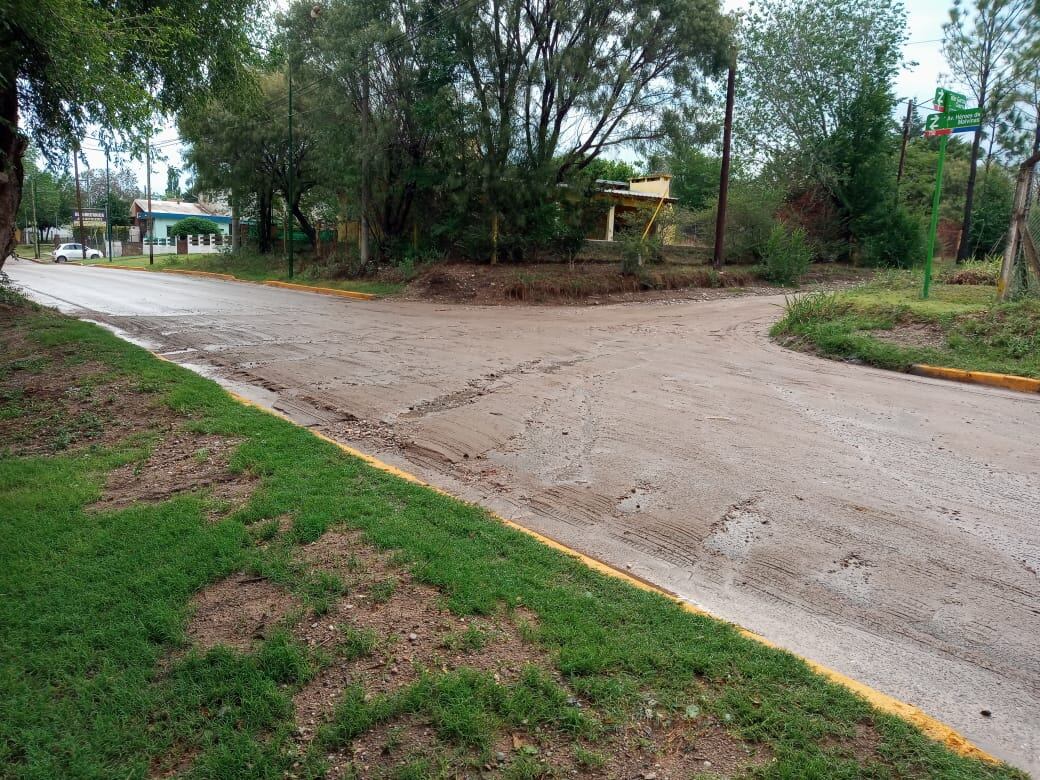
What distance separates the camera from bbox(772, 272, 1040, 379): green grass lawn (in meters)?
10.7

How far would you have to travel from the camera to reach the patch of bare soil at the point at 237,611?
3268mm

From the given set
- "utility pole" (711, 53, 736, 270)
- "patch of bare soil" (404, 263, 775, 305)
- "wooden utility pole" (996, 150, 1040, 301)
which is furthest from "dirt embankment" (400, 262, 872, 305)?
"wooden utility pole" (996, 150, 1040, 301)

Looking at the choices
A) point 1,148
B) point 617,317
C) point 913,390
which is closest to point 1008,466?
point 913,390

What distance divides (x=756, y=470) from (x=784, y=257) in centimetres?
2433

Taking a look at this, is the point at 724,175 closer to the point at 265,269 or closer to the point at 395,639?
the point at 265,269

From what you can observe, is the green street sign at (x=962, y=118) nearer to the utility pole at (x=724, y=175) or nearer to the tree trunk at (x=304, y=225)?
the utility pole at (x=724, y=175)

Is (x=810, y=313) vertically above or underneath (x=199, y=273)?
above

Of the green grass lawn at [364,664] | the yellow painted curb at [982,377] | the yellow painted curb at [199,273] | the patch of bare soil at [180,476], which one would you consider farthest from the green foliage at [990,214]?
the green grass lawn at [364,664]

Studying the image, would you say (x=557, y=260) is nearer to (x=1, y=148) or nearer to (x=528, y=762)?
(x=1, y=148)

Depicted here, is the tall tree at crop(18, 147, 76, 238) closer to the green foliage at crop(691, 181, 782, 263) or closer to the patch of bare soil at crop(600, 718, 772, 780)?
the green foliage at crop(691, 181, 782, 263)

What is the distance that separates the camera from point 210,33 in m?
11.3

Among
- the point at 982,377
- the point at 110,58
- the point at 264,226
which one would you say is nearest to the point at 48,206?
the point at 264,226

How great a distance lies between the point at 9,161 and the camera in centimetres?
1080

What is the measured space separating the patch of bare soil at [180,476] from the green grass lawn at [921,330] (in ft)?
31.7
